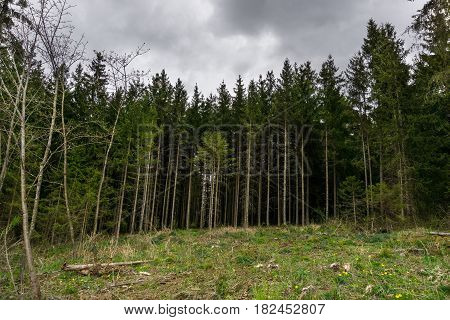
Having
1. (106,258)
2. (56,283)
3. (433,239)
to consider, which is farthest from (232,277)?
(433,239)

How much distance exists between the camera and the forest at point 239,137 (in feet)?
34.7

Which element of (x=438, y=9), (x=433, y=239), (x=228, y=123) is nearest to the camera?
(x=433, y=239)

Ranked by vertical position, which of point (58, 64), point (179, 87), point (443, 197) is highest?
point (179, 87)

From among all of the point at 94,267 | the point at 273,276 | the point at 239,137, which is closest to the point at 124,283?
the point at 94,267

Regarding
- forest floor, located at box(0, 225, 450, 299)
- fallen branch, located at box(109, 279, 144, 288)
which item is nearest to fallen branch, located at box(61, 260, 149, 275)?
forest floor, located at box(0, 225, 450, 299)

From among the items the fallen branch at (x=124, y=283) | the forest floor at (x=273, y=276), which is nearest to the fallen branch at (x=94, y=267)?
the forest floor at (x=273, y=276)

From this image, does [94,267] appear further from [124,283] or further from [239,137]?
[239,137]

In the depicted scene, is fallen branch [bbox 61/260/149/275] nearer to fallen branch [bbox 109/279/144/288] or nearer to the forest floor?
the forest floor

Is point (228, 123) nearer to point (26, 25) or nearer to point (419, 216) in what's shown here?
point (419, 216)

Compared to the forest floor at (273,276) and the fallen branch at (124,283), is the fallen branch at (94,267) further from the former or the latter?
the fallen branch at (124,283)

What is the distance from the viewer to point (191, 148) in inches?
1229

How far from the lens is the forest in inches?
416

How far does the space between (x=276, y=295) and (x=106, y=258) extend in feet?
20.6

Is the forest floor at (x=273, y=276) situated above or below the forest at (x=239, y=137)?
below
